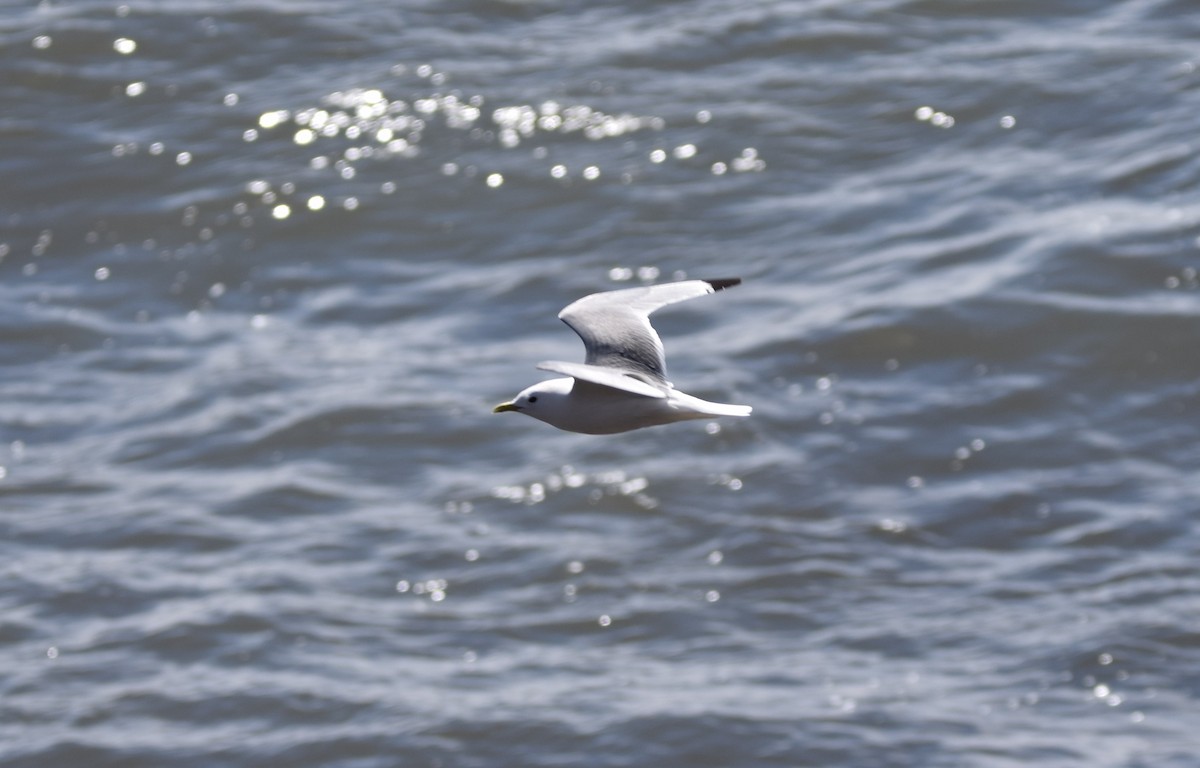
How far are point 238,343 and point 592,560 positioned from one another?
4.86m

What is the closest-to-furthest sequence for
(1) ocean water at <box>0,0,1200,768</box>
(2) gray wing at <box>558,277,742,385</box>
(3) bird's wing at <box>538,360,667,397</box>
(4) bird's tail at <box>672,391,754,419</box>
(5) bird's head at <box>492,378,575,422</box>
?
1. (3) bird's wing at <box>538,360,667,397</box>
2. (4) bird's tail at <box>672,391,754,419</box>
3. (5) bird's head at <box>492,378,575,422</box>
4. (2) gray wing at <box>558,277,742,385</box>
5. (1) ocean water at <box>0,0,1200,768</box>

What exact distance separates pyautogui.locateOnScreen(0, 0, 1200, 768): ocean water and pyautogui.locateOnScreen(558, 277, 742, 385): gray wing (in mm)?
5201

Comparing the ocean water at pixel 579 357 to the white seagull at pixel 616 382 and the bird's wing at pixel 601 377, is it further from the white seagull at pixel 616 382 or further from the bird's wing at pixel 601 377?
the bird's wing at pixel 601 377

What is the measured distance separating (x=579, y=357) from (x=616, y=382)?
10.3 metres

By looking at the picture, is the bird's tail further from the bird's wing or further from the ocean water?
the ocean water

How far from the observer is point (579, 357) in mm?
16719

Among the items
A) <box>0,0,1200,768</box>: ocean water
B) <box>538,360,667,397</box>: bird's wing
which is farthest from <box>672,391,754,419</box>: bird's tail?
<box>0,0,1200,768</box>: ocean water

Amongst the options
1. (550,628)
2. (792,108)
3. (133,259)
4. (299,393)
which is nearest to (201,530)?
(299,393)

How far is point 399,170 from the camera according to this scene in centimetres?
2028

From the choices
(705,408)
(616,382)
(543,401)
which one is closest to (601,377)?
(616,382)

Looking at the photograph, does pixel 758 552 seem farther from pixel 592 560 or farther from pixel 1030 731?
pixel 1030 731

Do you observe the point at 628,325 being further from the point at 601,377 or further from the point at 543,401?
the point at 601,377

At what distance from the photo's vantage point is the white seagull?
22.9 ft

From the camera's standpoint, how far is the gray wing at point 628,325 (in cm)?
798
